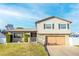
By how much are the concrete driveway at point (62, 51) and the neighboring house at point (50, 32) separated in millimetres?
619

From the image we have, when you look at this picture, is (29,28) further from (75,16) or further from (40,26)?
(75,16)

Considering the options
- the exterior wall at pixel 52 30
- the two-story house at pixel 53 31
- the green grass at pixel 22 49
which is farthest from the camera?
the two-story house at pixel 53 31

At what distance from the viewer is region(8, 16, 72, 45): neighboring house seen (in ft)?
53.1

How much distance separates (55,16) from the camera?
1535 centimetres

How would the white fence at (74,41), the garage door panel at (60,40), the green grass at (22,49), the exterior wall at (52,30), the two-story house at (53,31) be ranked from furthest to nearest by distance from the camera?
1. the garage door panel at (60,40)
2. the two-story house at (53,31)
3. the exterior wall at (52,30)
4. the white fence at (74,41)
5. the green grass at (22,49)

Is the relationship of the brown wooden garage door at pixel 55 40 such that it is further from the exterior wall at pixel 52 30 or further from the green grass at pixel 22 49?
the green grass at pixel 22 49

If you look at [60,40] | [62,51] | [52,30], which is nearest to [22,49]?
[62,51]

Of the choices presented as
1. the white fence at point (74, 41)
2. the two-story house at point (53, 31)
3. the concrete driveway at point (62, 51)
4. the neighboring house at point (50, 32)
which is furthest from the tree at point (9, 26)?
the white fence at point (74, 41)

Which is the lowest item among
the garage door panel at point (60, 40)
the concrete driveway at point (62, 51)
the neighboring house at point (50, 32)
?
the concrete driveway at point (62, 51)

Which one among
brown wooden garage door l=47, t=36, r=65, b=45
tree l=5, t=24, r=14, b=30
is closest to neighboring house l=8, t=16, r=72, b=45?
brown wooden garage door l=47, t=36, r=65, b=45

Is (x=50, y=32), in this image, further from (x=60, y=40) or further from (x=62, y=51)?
(x=62, y=51)

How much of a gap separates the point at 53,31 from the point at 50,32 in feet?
1.14

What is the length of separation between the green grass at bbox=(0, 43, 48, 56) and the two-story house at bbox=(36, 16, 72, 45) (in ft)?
3.16

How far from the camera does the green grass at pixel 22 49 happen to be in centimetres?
1458
